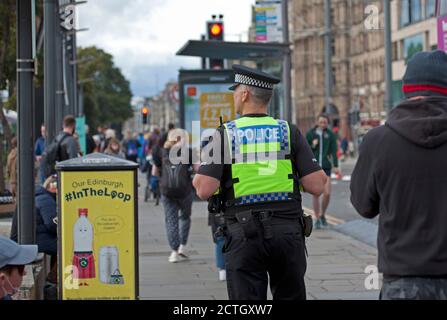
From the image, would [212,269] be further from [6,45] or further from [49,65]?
[6,45]

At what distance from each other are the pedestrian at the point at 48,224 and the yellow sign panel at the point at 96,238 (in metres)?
1.45

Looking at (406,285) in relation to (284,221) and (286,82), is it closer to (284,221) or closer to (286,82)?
(284,221)

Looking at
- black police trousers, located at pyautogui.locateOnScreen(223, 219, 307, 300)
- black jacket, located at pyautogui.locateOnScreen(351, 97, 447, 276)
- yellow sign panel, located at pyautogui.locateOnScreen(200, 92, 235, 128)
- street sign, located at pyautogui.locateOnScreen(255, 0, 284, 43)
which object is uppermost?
street sign, located at pyautogui.locateOnScreen(255, 0, 284, 43)

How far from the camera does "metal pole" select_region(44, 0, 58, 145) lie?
16.9 meters

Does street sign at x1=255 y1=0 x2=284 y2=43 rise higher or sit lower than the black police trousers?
higher

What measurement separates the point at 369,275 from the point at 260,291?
5.70m

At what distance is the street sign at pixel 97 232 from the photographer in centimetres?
876

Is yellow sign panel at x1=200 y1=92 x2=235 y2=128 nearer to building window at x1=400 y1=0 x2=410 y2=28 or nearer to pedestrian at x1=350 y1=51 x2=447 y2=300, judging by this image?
pedestrian at x1=350 y1=51 x2=447 y2=300

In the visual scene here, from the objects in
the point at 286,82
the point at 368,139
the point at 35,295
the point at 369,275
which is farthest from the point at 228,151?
the point at 286,82

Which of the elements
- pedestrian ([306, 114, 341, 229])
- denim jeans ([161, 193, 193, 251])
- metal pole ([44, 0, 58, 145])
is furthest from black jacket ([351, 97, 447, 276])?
pedestrian ([306, 114, 341, 229])

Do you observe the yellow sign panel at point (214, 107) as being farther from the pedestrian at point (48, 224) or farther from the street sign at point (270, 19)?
the pedestrian at point (48, 224)

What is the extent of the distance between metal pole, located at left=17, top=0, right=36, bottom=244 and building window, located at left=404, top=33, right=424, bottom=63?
59.4 meters

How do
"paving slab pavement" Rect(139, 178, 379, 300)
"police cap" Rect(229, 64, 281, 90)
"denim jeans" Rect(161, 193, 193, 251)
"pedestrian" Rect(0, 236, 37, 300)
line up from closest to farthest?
1. "pedestrian" Rect(0, 236, 37, 300)
2. "police cap" Rect(229, 64, 281, 90)
3. "paving slab pavement" Rect(139, 178, 379, 300)
4. "denim jeans" Rect(161, 193, 193, 251)

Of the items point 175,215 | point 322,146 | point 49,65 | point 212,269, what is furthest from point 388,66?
point 212,269
